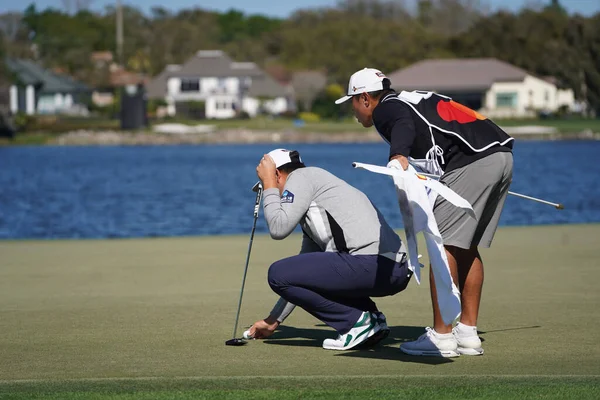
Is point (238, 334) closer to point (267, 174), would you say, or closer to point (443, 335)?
point (267, 174)

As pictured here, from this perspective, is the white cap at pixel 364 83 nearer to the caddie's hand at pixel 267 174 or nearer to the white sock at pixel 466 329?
the caddie's hand at pixel 267 174

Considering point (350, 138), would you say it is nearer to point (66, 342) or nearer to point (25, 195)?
point (25, 195)

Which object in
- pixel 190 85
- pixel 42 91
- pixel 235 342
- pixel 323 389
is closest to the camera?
pixel 323 389

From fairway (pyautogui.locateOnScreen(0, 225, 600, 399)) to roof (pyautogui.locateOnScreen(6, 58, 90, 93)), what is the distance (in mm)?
111242

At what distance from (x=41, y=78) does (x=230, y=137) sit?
134 ft

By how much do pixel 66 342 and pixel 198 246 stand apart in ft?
20.3

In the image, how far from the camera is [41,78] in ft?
424

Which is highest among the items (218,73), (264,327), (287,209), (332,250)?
(287,209)

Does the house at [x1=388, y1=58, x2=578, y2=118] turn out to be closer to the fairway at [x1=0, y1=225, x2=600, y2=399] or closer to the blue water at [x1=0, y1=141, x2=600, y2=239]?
the blue water at [x1=0, y1=141, x2=600, y2=239]

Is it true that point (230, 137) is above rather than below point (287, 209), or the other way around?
below

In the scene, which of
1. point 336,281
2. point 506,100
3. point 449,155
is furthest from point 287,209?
point 506,100

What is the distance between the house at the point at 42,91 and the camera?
122512 millimetres

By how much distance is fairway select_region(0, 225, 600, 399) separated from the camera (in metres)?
5.93

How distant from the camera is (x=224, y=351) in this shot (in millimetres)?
7051
